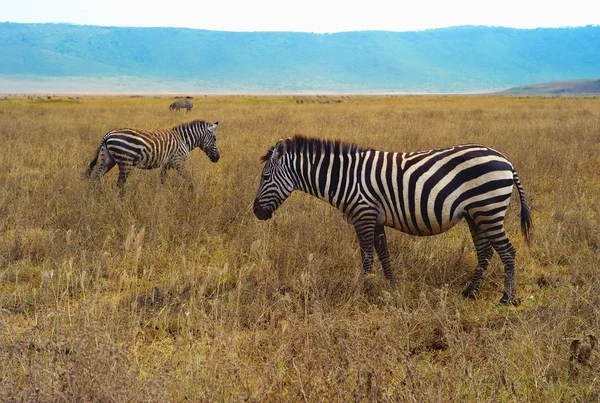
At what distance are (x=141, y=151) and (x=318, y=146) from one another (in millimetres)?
4107

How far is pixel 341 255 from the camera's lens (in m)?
5.19

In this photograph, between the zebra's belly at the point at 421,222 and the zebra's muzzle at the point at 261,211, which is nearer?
the zebra's belly at the point at 421,222

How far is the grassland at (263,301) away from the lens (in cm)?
260

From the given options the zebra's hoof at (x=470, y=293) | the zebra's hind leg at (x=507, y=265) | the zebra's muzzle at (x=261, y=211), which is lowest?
the zebra's hoof at (x=470, y=293)

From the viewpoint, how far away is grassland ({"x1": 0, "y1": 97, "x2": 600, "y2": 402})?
260cm

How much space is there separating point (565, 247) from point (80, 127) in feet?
47.3

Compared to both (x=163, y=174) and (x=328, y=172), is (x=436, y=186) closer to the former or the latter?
(x=328, y=172)

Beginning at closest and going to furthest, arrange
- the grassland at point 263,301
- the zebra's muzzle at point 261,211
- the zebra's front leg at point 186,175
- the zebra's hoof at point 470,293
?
the grassland at point 263,301, the zebra's hoof at point 470,293, the zebra's muzzle at point 261,211, the zebra's front leg at point 186,175

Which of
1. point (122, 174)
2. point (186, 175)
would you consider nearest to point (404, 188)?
point (186, 175)

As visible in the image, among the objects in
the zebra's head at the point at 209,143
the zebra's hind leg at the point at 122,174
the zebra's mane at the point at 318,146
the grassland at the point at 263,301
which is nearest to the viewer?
the grassland at the point at 263,301

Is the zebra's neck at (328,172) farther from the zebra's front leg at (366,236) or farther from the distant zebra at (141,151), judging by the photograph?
the distant zebra at (141,151)

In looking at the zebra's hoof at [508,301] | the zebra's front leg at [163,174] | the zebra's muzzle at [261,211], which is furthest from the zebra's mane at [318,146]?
the zebra's front leg at [163,174]

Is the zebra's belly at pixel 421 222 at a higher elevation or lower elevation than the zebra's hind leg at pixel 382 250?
higher

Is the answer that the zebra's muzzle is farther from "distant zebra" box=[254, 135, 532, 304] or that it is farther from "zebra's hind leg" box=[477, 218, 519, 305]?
"zebra's hind leg" box=[477, 218, 519, 305]
